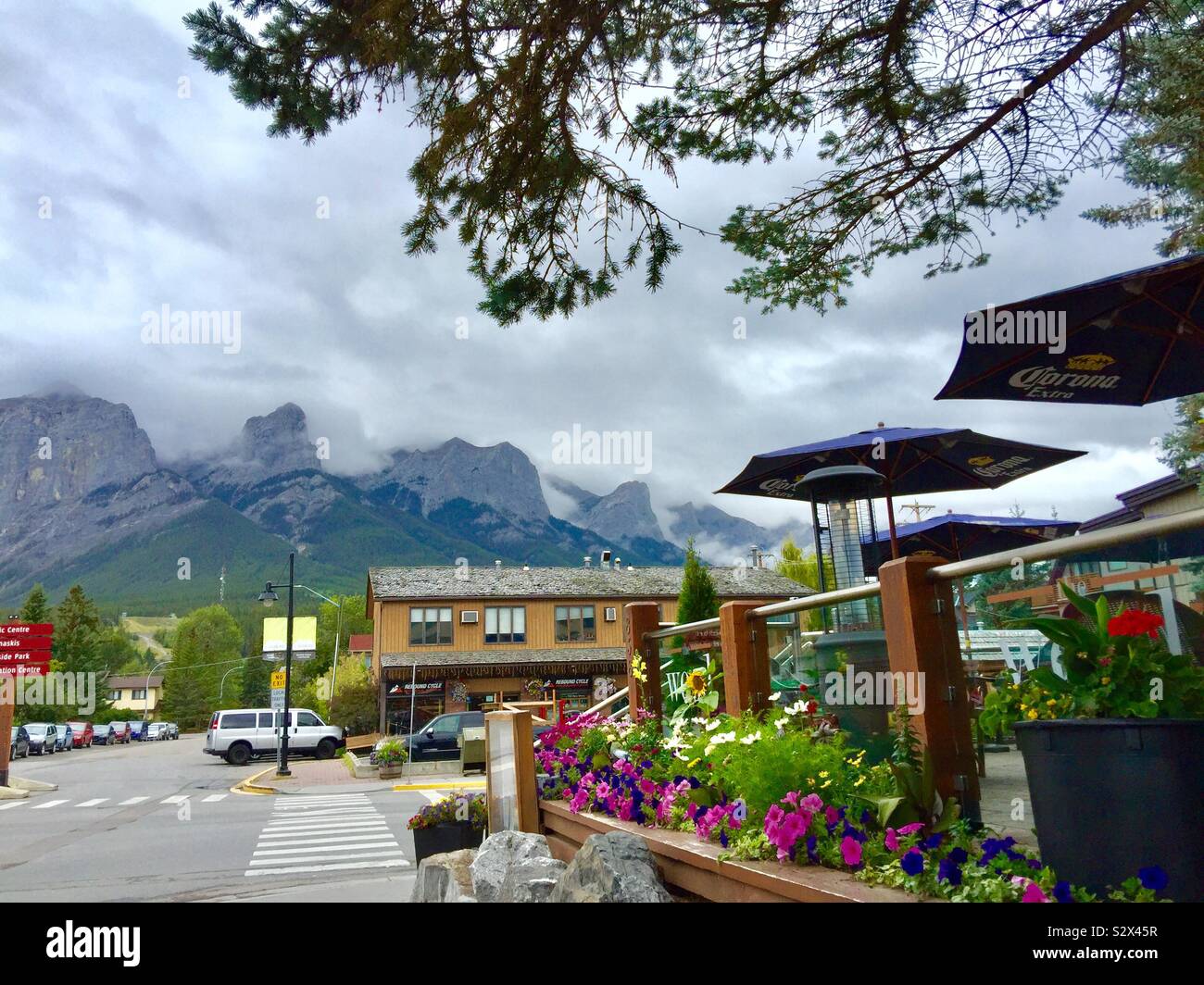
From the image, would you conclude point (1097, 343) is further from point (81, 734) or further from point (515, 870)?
point (81, 734)

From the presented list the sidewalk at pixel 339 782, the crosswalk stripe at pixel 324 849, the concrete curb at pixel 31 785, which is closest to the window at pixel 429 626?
the sidewalk at pixel 339 782

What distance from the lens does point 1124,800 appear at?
2.36 m

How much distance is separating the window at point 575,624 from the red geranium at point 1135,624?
39113mm

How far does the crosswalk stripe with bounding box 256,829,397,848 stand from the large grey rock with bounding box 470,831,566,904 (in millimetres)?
7925

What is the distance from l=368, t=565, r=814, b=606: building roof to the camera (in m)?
40.1

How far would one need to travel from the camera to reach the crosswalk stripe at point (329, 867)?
10.1m

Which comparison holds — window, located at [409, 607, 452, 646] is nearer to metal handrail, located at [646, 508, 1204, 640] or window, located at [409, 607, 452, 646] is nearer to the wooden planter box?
the wooden planter box

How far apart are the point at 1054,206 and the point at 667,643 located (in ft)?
14.1

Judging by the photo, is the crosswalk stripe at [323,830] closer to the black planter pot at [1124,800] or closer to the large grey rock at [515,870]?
the large grey rock at [515,870]

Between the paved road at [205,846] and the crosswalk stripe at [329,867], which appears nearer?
the paved road at [205,846]

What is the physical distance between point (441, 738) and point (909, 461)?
22.2 m
